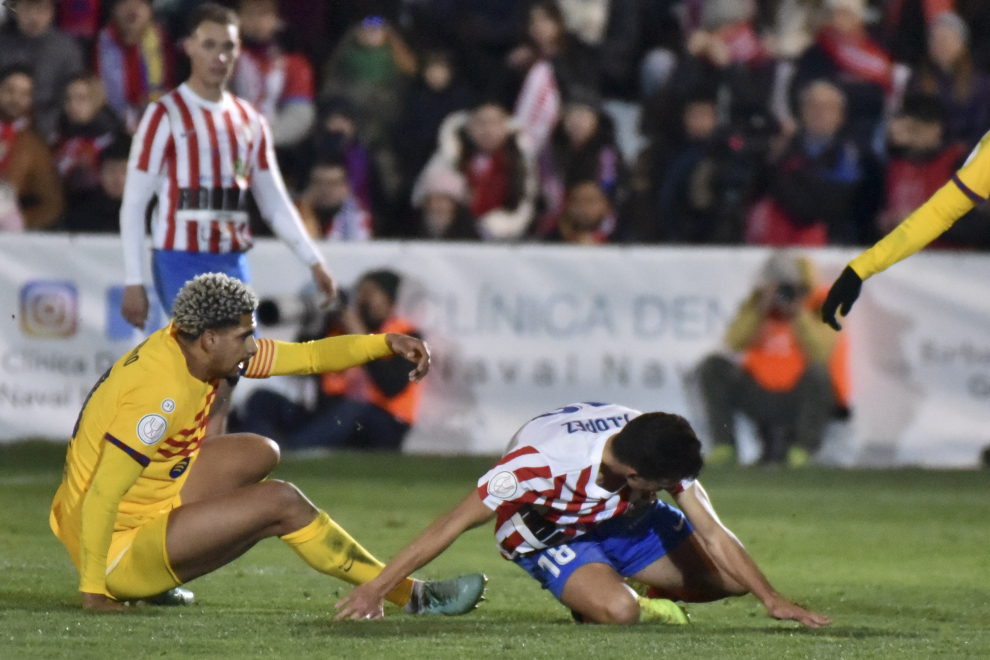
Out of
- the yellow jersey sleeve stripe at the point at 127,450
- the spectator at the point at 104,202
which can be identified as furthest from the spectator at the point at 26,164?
the yellow jersey sleeve stripe at the point at 127,450

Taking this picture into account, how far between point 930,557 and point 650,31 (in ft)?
21.3

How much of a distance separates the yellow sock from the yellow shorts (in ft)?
1.32

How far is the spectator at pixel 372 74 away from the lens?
442 inches

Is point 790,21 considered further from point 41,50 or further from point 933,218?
point 933,218

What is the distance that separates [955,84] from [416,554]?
7.98m

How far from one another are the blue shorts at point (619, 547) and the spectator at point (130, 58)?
6.65m

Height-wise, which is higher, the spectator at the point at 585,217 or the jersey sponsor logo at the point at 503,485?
the spectator at the point at 585,217

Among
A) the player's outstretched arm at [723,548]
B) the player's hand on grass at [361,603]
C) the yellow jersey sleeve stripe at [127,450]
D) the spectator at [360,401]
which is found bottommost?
the spectator at [360,401]

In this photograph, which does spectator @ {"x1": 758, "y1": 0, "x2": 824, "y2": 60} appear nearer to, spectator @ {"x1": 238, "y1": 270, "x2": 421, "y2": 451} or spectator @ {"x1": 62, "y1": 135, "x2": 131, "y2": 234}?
spectator @ {"x1": 238, "y1": 270, "x2": 421, "y2": 451}

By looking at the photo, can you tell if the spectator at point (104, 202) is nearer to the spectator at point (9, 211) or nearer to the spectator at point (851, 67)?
the spectator at point (9, 211)

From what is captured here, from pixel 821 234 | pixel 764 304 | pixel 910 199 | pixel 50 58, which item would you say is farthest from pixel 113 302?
pixel 910 199

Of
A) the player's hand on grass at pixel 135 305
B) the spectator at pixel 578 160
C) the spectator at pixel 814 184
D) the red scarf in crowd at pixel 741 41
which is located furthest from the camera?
the red scarf in crowd at pixel 741 41

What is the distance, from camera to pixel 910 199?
10.7 metres

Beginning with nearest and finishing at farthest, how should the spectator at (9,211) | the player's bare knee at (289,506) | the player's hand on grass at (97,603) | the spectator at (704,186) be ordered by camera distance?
1. the player's hand on grass at (97,603)
2. the player's bare knee at (289,506)
3. the spectator at (9,211)
4. the spectator at (704,186)
